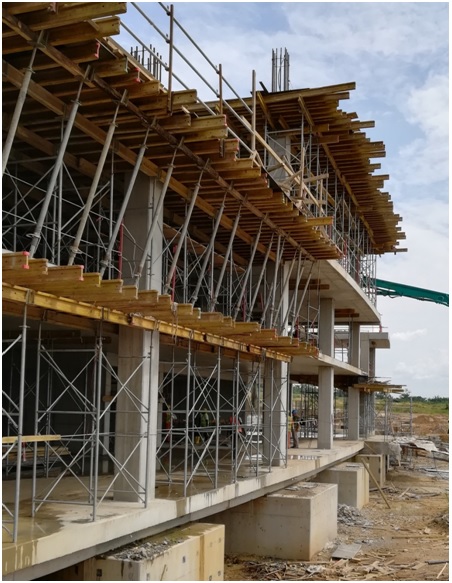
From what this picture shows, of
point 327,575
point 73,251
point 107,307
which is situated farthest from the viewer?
point 327,575

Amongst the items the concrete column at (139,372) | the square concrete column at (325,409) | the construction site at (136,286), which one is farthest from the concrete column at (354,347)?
the concrete column at (139,372)

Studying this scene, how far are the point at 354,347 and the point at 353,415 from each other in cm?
332

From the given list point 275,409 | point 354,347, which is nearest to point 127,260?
point 275,409

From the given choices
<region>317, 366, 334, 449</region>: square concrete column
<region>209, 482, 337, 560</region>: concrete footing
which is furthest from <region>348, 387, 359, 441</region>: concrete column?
<region>209, 482, 337, 560</region>: concrete footing

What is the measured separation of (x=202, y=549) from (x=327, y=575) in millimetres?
4980

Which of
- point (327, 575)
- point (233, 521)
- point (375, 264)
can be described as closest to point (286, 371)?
point (233, 521)

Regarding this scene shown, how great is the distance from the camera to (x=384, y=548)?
A: 1953cm

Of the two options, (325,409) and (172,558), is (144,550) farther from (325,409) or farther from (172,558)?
(325,409)

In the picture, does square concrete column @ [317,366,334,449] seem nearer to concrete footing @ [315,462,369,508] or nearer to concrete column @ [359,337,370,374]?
concrete footing @ [315,462,369,508]

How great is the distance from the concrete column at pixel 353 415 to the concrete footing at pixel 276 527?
17826mm

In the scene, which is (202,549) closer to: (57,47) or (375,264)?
(57,47)

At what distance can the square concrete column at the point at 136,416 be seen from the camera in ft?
41.5

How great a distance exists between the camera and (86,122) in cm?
1188

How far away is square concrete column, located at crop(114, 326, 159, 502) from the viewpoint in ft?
41.5
